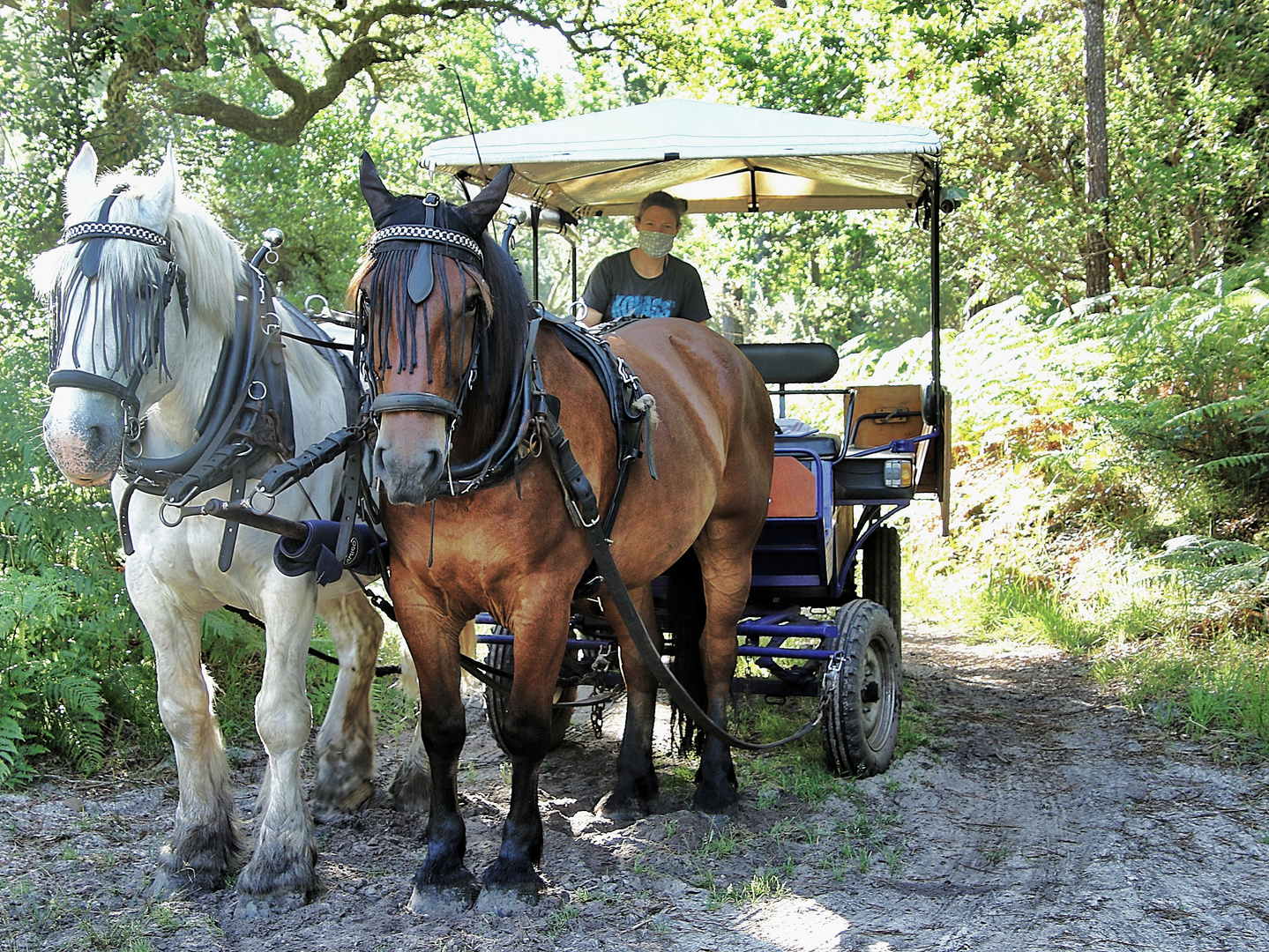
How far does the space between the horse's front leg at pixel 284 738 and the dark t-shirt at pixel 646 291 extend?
2402 millimetres

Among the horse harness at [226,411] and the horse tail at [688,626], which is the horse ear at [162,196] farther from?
the horse tail at [688,626]

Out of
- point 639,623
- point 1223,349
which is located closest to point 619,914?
point 639,623

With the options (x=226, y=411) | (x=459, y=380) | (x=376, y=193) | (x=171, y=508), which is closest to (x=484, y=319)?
(x=459, y=380)

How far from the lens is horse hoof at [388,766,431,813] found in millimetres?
4145

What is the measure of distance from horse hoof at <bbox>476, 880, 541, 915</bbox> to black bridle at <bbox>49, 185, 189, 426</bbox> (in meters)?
1.70

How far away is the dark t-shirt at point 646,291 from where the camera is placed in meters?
5.11

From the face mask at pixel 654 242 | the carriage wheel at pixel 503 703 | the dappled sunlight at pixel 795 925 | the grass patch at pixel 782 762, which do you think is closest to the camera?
the dappled sunlight at pixel 795 925

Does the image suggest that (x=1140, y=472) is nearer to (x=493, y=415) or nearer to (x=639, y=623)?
(x=639, y=623)

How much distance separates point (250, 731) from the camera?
16.4 ft

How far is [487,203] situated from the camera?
9.06 feet

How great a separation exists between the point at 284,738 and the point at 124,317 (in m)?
1.35

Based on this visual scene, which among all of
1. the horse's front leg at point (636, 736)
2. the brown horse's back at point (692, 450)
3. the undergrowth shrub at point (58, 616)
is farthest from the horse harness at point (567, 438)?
the undergrowth shrub at point (58, 616)

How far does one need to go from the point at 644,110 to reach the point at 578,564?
2570 millimetres

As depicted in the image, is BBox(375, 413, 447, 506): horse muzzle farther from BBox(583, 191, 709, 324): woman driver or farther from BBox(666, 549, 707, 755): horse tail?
BBox(583, 191, 709, 324): woman driver
